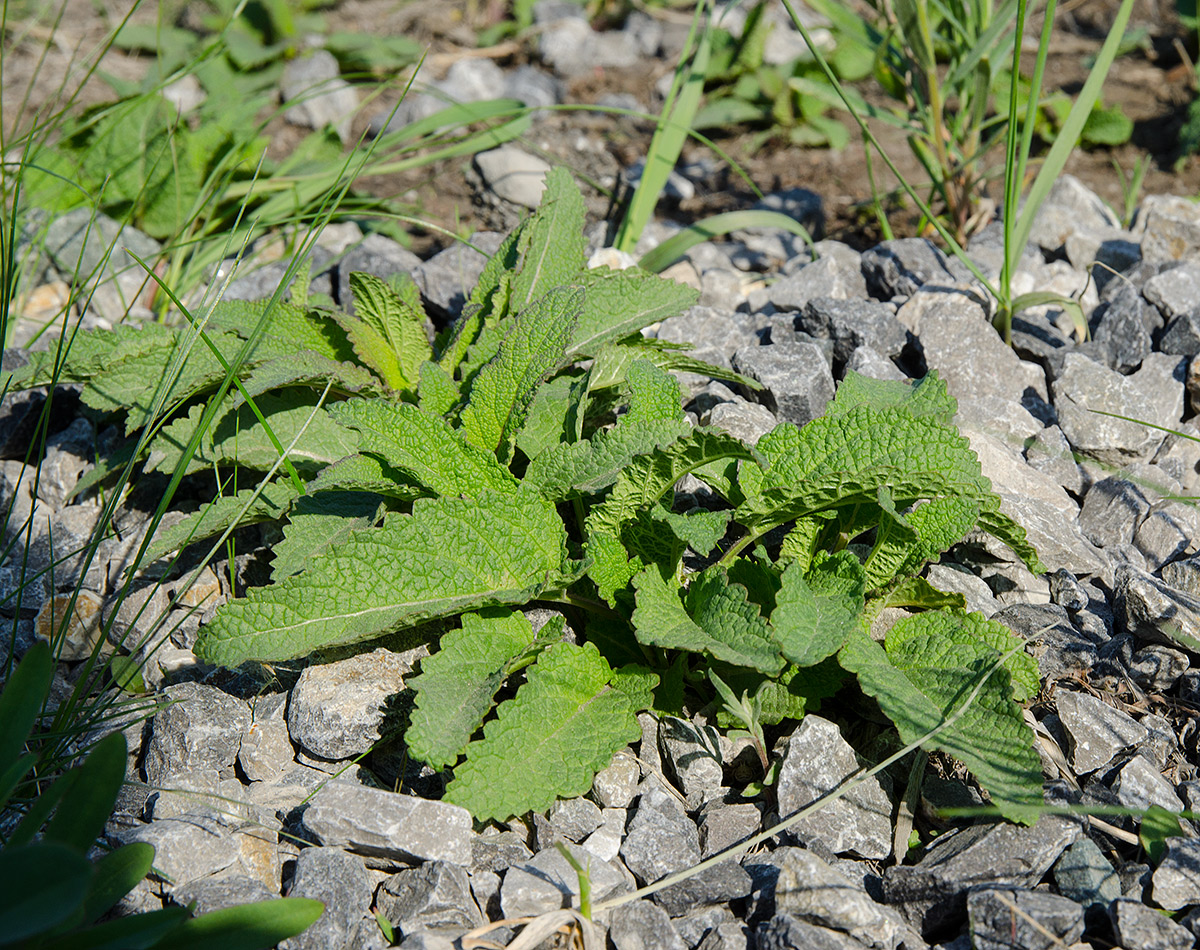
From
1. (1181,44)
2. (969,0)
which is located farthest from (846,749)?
(1181,44)

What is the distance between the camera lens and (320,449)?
2.15 meters

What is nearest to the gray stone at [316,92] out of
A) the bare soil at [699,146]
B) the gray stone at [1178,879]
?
the bare soil at [699,146]

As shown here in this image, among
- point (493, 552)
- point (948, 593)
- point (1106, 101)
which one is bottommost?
point (1106, 101)

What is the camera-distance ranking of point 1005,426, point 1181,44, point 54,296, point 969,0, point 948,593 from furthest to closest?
1. point 1181,44
2. point 54,296
3. point 969,0
4. point 1005,426
5. point 948,593

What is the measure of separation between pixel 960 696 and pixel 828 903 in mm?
410

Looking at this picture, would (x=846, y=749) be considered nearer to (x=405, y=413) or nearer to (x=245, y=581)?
(x=405, y=413)

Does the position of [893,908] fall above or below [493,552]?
below

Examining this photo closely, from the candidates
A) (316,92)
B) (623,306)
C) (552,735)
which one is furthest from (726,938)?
(316,92)

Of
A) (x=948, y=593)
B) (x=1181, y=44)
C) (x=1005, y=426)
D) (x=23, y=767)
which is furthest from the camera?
(x=1181, y=44)

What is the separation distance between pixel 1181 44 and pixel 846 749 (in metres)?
4.45

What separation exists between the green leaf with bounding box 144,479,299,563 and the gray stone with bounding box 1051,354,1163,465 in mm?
1877

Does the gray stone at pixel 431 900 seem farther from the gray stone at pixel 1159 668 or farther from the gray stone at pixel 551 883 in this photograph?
the gray stone at pixel 1159 668

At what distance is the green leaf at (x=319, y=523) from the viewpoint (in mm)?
1901

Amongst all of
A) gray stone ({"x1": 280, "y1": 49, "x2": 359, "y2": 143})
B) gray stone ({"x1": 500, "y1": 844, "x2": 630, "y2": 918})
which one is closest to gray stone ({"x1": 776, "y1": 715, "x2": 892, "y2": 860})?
gray stone ({"x1": 500, "y1": 844, "x2": 630, "y2": 918})
